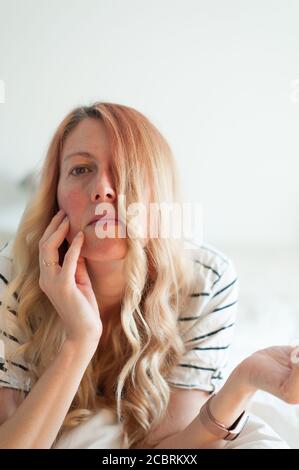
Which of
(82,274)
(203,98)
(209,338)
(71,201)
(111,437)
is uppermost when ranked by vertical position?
(203,98)

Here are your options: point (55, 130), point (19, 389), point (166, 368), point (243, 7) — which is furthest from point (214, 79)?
point (19, 389)

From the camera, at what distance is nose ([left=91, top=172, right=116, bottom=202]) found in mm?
689

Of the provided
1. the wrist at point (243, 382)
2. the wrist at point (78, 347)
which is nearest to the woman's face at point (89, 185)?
the wrist at point (78, 347)

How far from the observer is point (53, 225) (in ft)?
2.42

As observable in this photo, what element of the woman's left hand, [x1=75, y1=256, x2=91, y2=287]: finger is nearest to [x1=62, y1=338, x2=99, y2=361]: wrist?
[x1=75, y1=256, x2=91, y2=287]: finger

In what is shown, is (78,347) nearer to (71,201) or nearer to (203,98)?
(71,201)

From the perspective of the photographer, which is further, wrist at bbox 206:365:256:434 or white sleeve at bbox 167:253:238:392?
white sleeve at bbox 167:253:238:392

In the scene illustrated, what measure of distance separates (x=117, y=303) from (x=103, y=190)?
0.22 meters

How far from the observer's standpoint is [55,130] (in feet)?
2.56

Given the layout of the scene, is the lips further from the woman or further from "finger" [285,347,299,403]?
"finger" [285,347,299,403]

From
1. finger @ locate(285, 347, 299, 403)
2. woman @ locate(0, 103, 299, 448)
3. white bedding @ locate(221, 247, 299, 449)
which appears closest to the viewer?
finger @ locate(285, 347, 299, 403)

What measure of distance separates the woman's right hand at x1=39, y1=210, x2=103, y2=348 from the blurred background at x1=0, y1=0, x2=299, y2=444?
0.50 ft

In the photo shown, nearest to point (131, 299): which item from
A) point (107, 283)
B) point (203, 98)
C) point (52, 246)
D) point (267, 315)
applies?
point (107, 283)
